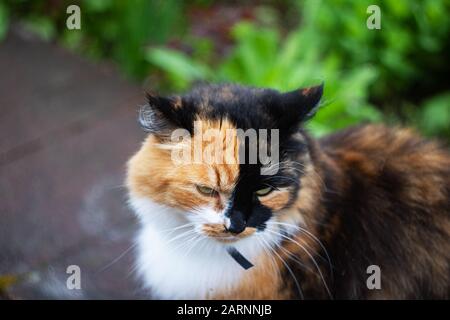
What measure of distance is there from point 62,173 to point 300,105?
205cm

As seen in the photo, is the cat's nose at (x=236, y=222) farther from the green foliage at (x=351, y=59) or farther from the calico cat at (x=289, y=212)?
the green foliage at (x=351, y=59)

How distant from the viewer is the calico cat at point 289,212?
2.28 m

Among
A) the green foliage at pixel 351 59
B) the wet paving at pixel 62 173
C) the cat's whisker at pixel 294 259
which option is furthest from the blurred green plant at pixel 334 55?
the cat's whisker at pixel 294 259

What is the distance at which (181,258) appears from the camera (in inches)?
103

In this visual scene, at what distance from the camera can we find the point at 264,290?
8.48 ft

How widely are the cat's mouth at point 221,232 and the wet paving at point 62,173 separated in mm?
776

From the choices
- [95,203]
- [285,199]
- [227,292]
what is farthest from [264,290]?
[95,203]

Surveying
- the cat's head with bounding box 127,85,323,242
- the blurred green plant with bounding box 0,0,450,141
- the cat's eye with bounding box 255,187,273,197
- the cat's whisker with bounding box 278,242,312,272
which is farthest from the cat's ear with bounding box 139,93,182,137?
the blurred green plant with bounding box 0,0,450,141

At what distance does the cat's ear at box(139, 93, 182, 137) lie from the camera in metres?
2.25

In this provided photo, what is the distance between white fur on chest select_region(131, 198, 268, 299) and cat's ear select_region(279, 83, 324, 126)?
1.69 feet

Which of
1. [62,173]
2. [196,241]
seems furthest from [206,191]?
[62,173]

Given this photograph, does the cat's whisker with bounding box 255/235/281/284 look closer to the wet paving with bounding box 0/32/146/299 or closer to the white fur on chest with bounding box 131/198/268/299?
the white fur on chest with bounding box 131/198/268/299

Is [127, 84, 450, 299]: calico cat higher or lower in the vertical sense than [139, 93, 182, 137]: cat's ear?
lower
